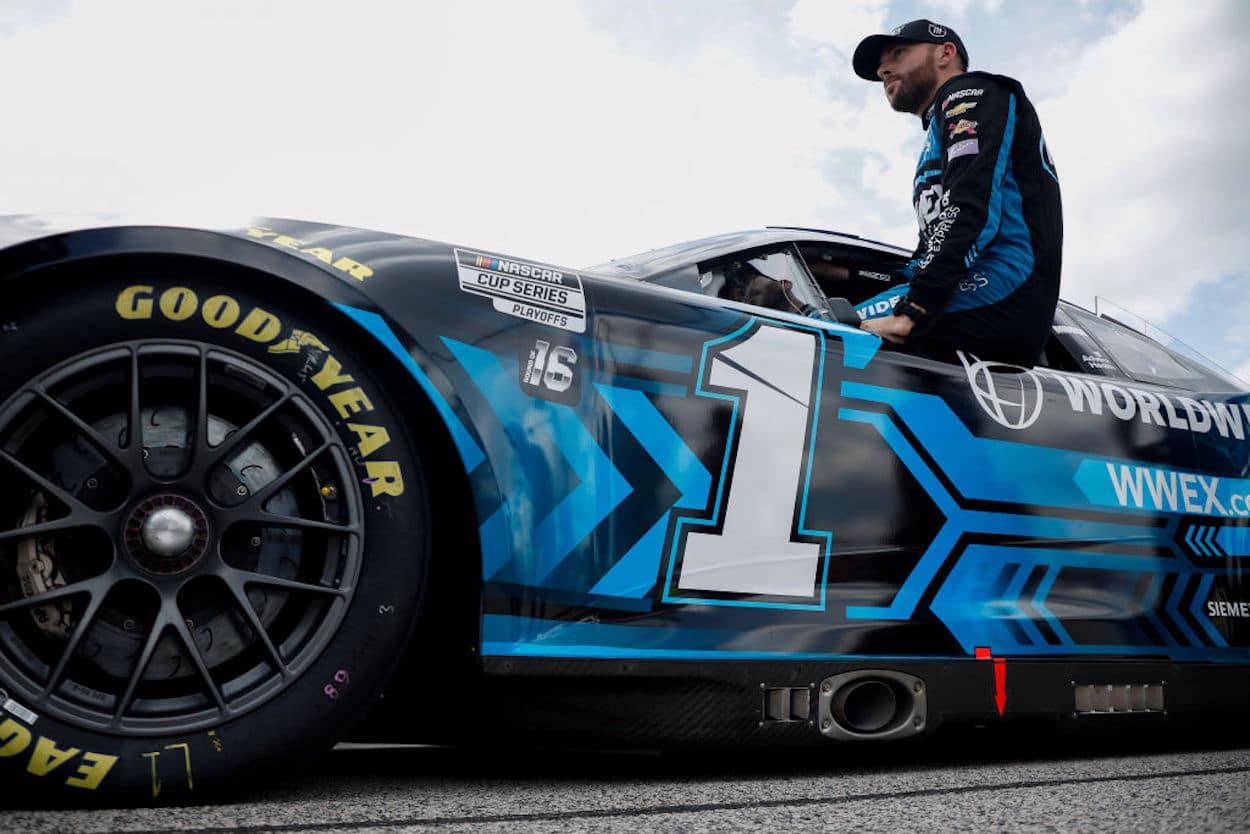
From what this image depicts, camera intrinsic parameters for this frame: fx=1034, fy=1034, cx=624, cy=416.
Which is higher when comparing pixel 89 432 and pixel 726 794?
pixel 89 432

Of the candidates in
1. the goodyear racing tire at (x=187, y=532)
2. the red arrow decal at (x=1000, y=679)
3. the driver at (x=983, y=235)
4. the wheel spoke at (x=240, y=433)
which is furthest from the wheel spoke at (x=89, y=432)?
the red arrow decal at (x=1000, y=679)

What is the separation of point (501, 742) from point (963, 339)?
146cm

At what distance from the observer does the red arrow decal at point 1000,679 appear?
2.32 metres

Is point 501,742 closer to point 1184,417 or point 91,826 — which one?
point 91,826

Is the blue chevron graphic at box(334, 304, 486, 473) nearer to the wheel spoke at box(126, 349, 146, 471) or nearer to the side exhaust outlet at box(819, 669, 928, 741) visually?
the wheel spoke at box(126, 349, 146, 471)

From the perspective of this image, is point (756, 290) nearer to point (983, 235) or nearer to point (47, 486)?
point (983, 235)

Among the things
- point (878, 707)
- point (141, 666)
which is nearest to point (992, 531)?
point (878, 707)

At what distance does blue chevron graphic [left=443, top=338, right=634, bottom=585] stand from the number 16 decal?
0.65 ft

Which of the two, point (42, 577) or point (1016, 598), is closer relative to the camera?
point (42, 577)

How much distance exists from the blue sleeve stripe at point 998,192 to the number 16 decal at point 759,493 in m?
0.74

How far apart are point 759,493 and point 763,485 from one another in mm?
19

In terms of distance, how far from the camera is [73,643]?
60.6 inches

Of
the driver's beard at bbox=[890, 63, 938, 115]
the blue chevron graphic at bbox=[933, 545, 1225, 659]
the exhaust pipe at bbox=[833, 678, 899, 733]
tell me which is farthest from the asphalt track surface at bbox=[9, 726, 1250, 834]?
the driver's beard at bbox=[890, 63, 938, 115]

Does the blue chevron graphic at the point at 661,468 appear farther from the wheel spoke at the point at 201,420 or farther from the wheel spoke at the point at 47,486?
the wheel spoke at the point at 47,486
